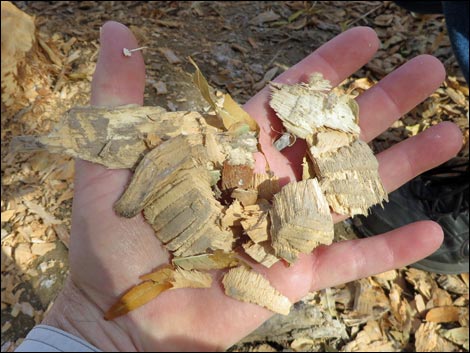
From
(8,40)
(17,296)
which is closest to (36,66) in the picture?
(8,40)

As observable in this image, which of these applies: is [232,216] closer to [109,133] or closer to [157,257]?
[157,257]

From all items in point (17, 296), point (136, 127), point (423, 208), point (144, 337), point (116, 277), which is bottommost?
point (17, 296)

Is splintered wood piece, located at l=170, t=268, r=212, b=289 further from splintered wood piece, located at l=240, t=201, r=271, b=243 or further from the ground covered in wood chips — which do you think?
the ground covered in wood chips

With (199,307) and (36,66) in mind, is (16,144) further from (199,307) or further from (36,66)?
(36,66)

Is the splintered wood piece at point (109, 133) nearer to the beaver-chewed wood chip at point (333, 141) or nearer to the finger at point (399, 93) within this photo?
the beaver-chewed wood chip at point (333, 141)

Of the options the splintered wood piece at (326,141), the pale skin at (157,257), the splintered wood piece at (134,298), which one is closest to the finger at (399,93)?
the pale skin at (157,257)


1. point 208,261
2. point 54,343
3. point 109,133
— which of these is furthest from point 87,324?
point 109,133

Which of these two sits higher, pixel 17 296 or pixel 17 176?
pixel 17 176
